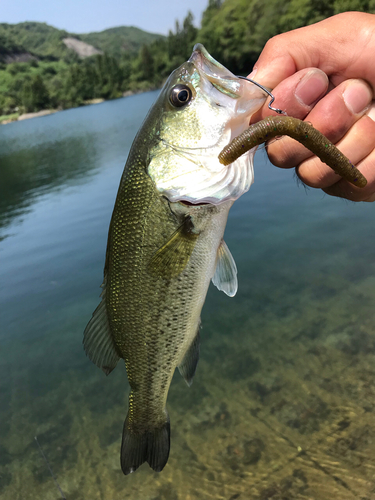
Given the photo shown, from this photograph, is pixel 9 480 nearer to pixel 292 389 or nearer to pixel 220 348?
pixel 220 348

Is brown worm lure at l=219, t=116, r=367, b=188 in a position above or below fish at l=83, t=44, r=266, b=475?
above

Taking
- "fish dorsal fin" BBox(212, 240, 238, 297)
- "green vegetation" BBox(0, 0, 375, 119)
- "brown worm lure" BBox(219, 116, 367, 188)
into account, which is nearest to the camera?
"brown worm lure" BBox(219, 116, 367, 188)

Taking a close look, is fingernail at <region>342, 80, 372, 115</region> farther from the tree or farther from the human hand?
the tree

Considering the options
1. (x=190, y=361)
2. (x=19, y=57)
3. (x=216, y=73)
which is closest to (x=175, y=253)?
(x=190, y=361)

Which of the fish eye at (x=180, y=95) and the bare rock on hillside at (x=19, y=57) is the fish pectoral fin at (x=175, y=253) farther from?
the bare rock on hillside at (x=19, y=57)

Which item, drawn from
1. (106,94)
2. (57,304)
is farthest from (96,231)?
(106,94)

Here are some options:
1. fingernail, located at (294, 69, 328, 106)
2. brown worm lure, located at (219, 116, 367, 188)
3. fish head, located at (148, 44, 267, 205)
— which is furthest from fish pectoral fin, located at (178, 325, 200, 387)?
fingernail, located at (294, 69, 328, 106)

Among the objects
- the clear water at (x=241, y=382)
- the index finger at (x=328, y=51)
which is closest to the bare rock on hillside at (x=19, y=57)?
the clear water at (x=241, y=382)
